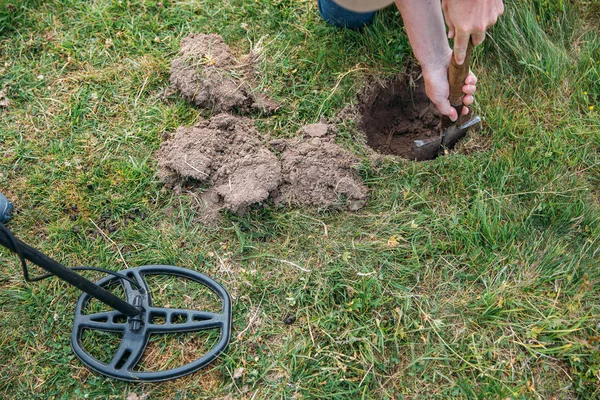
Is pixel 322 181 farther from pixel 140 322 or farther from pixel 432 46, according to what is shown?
pixel 140 322

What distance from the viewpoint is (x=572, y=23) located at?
299cm

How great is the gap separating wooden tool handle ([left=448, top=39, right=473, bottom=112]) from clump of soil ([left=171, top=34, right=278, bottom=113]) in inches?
38.1

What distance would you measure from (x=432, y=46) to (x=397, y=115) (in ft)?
2.04

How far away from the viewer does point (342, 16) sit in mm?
2910

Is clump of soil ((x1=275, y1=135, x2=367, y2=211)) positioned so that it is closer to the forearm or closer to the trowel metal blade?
the trowel metal blade

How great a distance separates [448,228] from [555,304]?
578 mm

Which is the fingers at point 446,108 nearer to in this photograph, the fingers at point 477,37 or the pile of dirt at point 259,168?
the fingers at point 477,37

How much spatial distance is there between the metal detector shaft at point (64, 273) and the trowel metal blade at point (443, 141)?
163 cm

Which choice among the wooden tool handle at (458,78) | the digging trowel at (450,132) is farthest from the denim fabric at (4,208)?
the wooden tool handle at (458,78)

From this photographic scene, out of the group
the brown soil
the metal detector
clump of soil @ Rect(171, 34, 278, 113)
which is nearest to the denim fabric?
the metal detector

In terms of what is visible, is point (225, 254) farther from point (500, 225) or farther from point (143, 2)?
point (143, 2)

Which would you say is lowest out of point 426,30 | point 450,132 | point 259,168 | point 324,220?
point 324,220

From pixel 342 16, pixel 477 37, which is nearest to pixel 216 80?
pixel 342 16

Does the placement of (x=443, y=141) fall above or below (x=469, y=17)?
below
